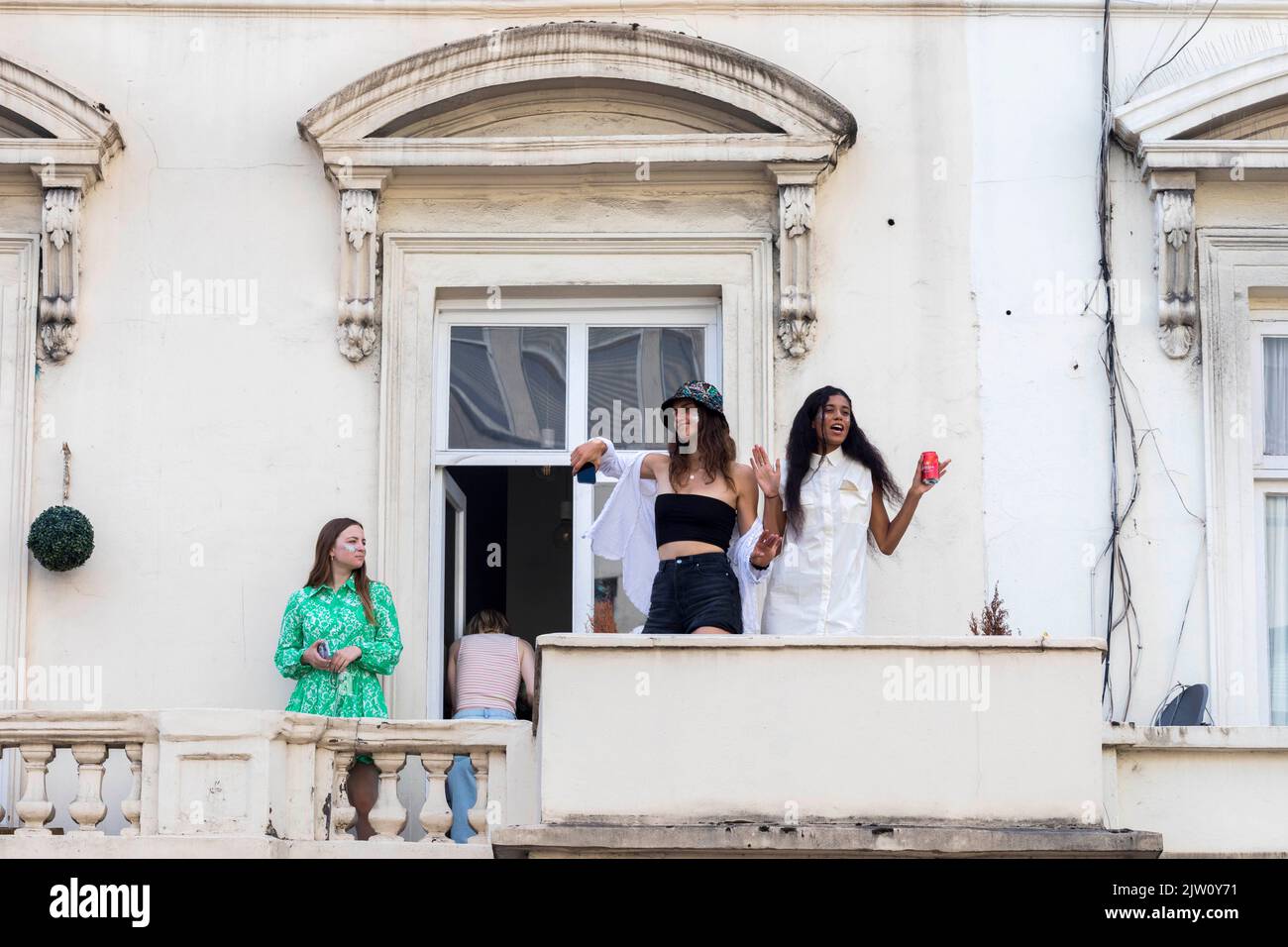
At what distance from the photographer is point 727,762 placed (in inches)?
388

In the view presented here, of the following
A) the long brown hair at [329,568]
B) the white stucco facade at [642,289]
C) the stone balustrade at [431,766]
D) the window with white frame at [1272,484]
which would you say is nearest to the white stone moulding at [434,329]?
the white stucco facade at [642,289]

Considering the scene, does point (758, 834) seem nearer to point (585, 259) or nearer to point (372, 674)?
point (372, 674)

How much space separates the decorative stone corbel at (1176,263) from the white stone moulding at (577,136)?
160 centimetres

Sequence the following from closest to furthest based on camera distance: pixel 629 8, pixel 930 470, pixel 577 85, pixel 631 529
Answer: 1. pixel 930 470
2. pixel 631 529
3. pixel 577 85
4. pixel 629 8

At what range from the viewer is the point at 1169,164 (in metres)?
12.2

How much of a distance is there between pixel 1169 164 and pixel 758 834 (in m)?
4.46

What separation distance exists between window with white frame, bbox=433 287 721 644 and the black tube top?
6.14ft

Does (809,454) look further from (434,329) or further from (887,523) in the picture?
(434,329)

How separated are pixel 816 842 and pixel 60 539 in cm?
428

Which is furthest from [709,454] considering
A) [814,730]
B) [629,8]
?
[629,8]

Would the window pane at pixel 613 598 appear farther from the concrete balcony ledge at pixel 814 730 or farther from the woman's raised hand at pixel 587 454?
the concrete balcony ledge at pixel 814 730
